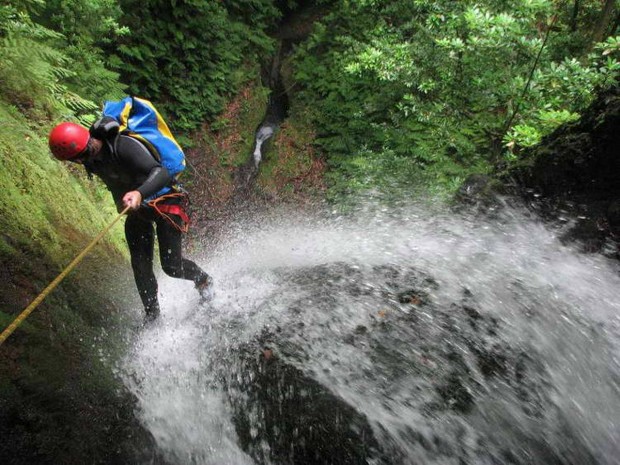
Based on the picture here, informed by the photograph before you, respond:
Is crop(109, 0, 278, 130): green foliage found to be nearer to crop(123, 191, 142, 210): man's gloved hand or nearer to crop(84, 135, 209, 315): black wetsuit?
crop(84, 135, 209, 315): black wetsuit

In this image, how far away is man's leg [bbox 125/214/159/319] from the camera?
4.00 m

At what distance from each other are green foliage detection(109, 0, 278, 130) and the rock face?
9032mm

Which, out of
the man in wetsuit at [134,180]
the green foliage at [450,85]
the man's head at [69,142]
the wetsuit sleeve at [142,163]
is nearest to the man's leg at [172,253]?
the man in wetsuit at [134,180]

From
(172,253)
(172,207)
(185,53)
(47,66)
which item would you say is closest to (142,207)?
(172,207)

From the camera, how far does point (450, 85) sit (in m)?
7.30

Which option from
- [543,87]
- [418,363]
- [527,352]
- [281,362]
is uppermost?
[543,87]

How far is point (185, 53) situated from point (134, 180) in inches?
357

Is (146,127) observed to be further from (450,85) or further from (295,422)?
(450,85)

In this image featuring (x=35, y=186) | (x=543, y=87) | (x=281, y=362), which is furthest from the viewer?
(x=543, y=87)

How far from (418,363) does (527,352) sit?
0.92 meters

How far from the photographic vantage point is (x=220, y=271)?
21.6 ft

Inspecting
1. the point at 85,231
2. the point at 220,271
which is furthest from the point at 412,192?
the point at 85,231

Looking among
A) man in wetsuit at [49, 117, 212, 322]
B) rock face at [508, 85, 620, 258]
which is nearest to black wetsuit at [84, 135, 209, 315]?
man in wetsuit at [49, 117, 212, 322]

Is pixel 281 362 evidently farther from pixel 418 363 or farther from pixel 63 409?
pixel 63 409
